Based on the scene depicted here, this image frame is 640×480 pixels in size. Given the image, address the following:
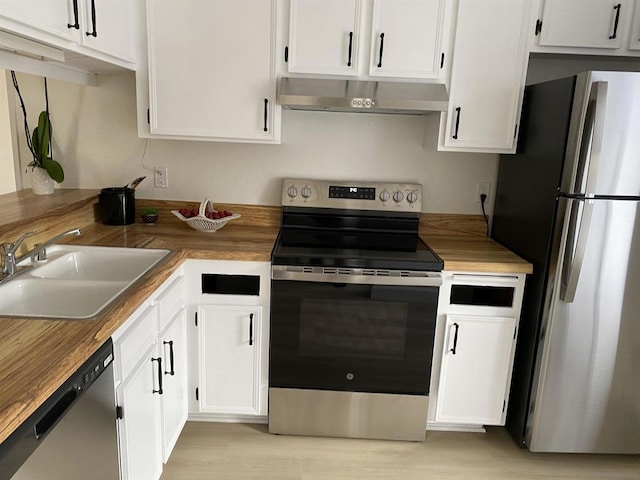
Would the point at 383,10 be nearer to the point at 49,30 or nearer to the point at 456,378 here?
the point at 49,30

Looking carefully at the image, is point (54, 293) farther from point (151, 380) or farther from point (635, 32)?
point (635, 32)

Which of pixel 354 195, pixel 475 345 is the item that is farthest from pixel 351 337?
pixel 354 195

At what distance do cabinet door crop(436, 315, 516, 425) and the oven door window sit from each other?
111mm

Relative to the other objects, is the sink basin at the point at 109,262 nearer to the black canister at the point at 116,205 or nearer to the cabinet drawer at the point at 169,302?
the cabinet drawer at the point at 169,302

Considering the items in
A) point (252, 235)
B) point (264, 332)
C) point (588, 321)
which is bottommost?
point (264, 332)

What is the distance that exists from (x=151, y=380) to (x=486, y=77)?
191 cm

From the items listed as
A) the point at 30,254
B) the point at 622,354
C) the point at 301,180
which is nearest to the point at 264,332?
the point at 301,180

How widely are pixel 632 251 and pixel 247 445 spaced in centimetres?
188

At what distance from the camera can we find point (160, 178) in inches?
102

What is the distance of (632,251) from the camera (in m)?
1.94

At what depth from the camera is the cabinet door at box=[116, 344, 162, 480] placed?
147 cm

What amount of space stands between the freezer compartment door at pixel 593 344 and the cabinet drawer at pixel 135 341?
161 centimetres

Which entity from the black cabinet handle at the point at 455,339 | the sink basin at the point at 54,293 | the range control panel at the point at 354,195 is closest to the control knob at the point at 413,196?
the range control panel at the point at 354,195

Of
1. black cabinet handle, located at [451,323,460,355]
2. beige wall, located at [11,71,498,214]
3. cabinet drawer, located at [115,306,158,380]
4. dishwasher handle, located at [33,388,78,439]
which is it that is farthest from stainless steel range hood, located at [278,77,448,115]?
dishwasher handle, located at [33,388,78,439]
